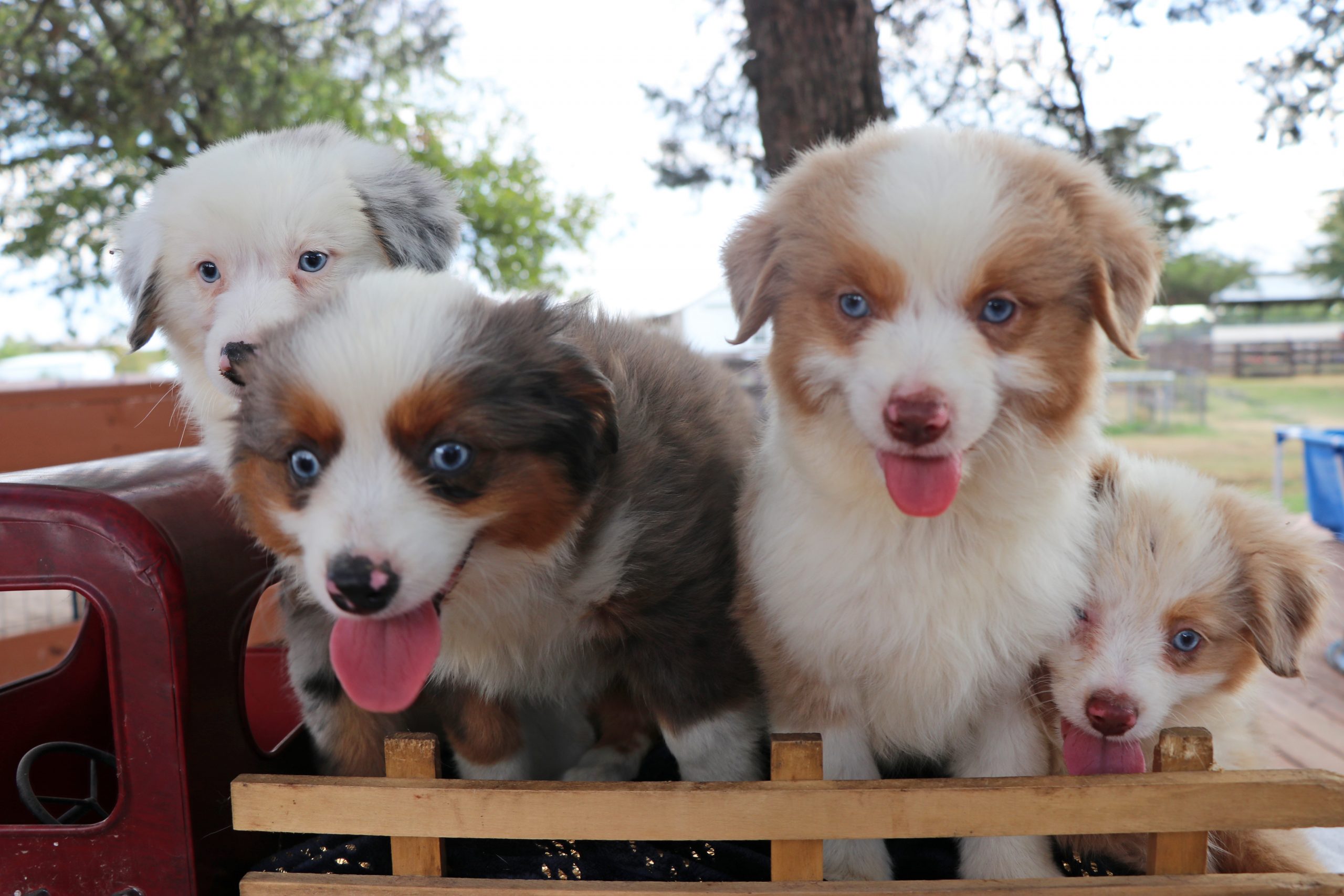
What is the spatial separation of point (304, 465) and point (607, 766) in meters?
1.04

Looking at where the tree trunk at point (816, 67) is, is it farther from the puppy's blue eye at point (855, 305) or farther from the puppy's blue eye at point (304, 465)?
the puppy's blue eye at point (304, 465)

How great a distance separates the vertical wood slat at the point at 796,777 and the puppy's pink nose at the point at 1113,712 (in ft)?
1.70

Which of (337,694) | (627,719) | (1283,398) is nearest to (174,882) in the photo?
(337,694)

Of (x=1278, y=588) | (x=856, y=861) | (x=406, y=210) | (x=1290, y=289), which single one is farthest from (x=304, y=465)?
(x=1290, y=289)

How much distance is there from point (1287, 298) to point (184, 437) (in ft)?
36.5

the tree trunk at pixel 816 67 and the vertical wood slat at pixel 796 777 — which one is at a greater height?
the tree trunk at pixel 816 67

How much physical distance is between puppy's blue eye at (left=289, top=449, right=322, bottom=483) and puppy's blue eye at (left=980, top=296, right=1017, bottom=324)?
1060 millimetres

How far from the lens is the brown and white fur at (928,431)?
140 centimetres

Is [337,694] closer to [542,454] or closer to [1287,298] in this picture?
[542,454]

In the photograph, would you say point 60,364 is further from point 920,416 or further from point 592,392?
point 920,416

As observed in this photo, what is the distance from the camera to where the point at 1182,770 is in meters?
1.47

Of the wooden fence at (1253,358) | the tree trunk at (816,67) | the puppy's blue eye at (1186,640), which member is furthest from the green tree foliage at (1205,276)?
the puppy's blue eye at (1186,640)

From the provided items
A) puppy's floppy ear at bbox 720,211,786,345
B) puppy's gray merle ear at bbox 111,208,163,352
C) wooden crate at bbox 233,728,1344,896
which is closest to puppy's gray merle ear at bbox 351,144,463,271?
puppy's gray merle ear at bbox 111,208,163,352

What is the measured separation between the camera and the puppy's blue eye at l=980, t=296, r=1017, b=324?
1.42 m
